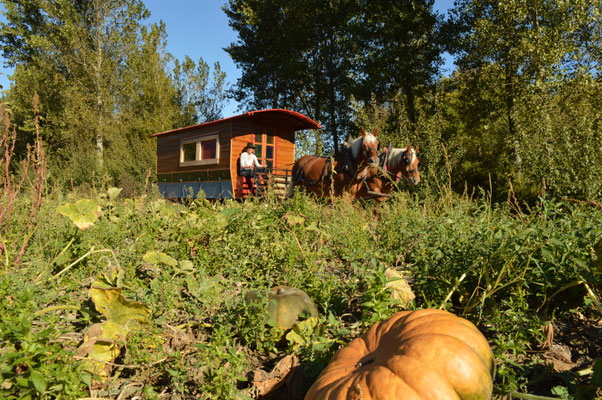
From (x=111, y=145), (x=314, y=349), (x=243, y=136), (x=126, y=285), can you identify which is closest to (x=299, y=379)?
(x=314, y=349)

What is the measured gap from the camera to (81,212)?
2.93 m

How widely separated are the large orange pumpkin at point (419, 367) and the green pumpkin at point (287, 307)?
2.05ft

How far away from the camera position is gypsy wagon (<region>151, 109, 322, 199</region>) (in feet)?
39.8

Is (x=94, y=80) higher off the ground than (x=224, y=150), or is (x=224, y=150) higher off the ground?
(x=94, y=80)

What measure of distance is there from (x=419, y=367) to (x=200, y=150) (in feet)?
43.5

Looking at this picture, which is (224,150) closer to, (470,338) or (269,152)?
(269,152)

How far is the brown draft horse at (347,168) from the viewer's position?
7305mm

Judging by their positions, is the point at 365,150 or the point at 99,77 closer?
the point at 365,150

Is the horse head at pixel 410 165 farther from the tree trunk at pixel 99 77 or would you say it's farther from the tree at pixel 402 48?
the tree trunk at pixel 99 77

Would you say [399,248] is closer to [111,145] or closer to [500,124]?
[500,124]

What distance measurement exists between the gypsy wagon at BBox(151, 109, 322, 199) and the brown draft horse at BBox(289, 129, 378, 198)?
7.51ft

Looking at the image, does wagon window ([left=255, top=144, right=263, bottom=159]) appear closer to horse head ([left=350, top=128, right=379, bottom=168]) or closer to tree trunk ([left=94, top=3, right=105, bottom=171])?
horse head ([left=350, top=128, right=379, bottom=168])

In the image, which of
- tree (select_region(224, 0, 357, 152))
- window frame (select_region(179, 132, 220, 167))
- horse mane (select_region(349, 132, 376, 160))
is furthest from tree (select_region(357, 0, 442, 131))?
horse mane (select_region(349, 132, 376, 160))

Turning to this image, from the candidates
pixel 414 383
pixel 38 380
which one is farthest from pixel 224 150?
pixel 414 383
